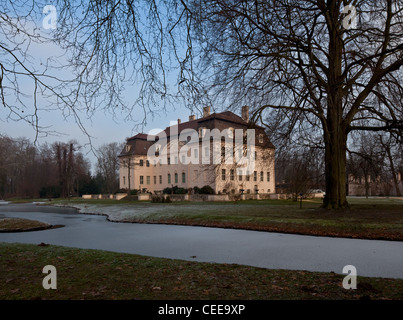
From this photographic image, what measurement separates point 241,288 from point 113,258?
3.54 m

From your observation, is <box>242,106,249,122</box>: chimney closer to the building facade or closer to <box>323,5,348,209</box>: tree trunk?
<box>323,5,348,209</box>: tree trunk

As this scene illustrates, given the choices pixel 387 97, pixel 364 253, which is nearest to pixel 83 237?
pixel 364 253

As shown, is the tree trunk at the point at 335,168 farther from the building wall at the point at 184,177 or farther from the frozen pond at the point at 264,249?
the building wall at the point at 184,177

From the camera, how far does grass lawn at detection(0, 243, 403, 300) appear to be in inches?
178

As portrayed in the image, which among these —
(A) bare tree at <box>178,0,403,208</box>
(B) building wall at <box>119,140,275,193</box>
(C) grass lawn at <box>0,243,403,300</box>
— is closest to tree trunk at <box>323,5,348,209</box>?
(A) bare tree at <box>178,0,403,208</box>

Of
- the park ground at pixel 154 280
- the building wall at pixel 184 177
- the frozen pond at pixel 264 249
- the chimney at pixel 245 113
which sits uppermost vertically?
the chimney at pixel 245 113

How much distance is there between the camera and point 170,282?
519 cm

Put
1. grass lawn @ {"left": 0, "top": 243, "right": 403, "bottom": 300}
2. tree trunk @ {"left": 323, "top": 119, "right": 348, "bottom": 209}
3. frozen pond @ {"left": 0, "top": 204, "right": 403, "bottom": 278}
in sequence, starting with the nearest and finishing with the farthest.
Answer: grass lawn @ {"left": 0, "top": 243, "right": 403, "bottom": 300}
frozen pond @ {"left": 0, "top": 204, "right": 403, "bottom": 278}
tree trunk @ {"left": 323, "top": 119, "right": 348, "bottom": 209}

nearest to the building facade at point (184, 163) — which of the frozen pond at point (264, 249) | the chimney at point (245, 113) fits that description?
the chimney at point (245, 113)

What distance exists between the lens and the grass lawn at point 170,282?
452cm

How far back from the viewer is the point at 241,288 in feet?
15.9
